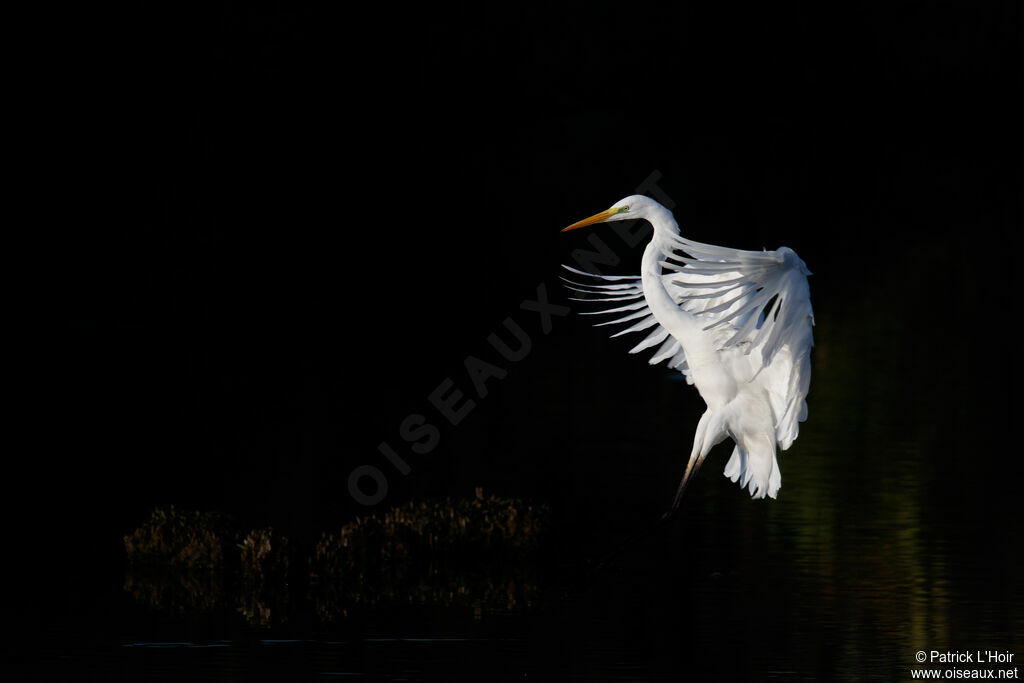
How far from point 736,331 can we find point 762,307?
510 mm

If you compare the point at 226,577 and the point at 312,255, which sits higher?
the point at 312,255

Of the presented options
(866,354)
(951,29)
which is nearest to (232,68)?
(951,29)

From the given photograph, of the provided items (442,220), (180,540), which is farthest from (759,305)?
(442,220)

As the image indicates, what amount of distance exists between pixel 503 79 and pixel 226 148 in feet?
46.3

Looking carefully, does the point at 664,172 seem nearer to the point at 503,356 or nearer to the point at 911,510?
the point at 503,356

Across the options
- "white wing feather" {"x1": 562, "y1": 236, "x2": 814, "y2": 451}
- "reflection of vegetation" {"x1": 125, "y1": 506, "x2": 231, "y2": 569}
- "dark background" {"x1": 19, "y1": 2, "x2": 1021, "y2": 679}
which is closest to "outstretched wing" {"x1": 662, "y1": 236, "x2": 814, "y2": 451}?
"white wing feather" {"x1": 562, "y1": 236, "x2": 814, "y2": 451}

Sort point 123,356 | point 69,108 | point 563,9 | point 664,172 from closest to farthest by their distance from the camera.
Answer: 1. point 123,356
2. point 69,108
3. point 664,172
4. point 563,9

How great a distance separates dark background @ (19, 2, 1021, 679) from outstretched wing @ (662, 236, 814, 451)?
3188 mm

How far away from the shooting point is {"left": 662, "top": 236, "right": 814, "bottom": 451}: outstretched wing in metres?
9.94

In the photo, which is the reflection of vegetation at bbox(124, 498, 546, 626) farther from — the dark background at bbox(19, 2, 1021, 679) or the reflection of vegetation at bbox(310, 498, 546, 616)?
the dark background at bbox(19, 2, 1021, 679)

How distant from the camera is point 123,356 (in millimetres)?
22781

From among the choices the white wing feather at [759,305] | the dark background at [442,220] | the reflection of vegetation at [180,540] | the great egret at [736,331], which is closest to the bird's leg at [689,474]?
the great egret at [736,331]

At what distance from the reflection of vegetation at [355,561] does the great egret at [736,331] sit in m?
1.54

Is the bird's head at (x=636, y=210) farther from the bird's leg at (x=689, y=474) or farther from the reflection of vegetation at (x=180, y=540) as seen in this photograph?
the reflection of vegetation at (x=180, y=540)
